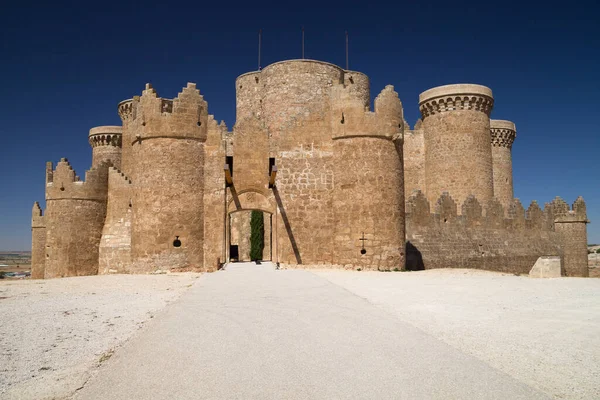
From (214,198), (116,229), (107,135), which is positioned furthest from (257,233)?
(107,135)

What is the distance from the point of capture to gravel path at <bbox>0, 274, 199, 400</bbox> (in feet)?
14.4

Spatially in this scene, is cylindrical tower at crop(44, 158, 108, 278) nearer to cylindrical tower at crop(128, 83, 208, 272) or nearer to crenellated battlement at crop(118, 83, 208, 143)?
cylindrical tower at crop(128, 83, 208, 272)

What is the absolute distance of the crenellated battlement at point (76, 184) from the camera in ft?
65.8

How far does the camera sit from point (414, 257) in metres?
20.1

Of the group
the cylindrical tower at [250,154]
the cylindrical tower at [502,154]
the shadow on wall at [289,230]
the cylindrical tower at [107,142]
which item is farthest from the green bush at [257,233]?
the cylindrical tower at [502,154]

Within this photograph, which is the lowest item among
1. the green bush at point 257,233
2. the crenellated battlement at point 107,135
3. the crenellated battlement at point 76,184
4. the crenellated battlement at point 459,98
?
the green bush at point 257,233

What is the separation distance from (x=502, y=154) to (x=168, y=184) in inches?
898

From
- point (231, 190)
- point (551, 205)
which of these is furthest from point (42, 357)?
point (551, 205)

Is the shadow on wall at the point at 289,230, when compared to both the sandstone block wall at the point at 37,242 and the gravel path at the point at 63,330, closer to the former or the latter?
the gravel path at the point at 63,330

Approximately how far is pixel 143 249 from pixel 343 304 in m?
10.1

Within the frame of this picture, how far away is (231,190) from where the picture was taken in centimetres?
1700

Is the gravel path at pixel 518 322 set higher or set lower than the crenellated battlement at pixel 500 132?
lower

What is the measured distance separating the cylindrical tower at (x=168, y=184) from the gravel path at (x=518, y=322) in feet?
22.5

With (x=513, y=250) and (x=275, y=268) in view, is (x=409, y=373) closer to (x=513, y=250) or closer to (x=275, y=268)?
(x=275, y=268)
